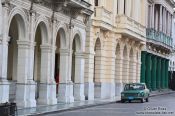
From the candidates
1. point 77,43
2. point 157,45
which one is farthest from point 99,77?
point 157,45

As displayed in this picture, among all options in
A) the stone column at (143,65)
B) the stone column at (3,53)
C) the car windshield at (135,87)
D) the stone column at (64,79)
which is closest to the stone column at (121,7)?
the car windshield at (135,87)

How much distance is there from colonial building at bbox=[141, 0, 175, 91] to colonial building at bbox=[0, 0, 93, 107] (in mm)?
22851

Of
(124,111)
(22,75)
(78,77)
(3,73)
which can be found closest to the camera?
(3,73)

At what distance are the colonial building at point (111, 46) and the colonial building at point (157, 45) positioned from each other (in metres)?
6.90

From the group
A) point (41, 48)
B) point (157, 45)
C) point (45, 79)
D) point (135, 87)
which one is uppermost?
point (157, 45)

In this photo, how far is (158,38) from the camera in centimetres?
6456

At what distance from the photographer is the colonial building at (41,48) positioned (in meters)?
26.1

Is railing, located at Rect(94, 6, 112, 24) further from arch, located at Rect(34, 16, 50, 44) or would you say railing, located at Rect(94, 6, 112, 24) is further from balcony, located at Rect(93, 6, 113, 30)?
arch, located at Rect(34, 16, 50, 44)

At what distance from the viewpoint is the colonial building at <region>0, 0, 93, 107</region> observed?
26.1 metres

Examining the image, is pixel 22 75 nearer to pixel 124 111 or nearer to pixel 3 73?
pixel 3 73

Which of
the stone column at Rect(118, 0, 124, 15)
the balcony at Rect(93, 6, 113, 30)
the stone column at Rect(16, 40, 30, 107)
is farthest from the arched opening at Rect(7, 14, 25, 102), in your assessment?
the stone column at Rect(118, 0, 124, 15)

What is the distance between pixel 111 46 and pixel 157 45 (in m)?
21.7

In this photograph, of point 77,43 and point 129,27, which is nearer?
point 77,43

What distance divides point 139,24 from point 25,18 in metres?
26.9
